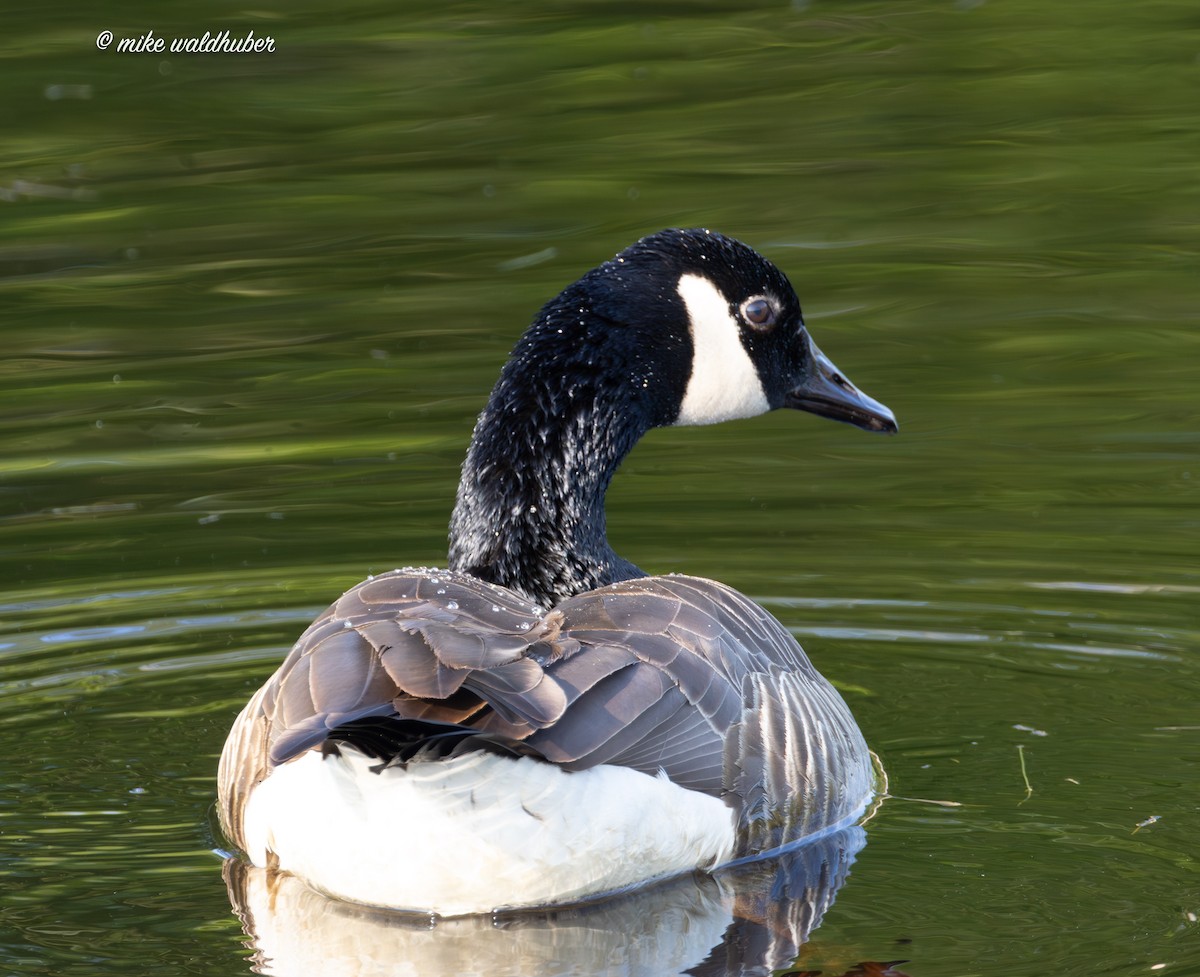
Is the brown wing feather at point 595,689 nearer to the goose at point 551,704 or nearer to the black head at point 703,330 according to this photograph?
the goose at point 551,704

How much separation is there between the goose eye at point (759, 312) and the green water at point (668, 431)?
4.17ft

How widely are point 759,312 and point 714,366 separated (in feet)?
0.90

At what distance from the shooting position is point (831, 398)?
8617mm

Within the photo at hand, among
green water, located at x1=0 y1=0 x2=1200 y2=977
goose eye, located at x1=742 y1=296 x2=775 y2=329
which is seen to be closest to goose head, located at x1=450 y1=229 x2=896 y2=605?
goose eye, located at x1=742 y1=296 x2=775 y2=329

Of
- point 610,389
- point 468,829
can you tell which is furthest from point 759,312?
point 468,829

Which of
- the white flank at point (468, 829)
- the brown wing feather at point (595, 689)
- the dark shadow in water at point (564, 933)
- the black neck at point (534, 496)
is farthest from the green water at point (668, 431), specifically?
the black neck at point (534, 496)

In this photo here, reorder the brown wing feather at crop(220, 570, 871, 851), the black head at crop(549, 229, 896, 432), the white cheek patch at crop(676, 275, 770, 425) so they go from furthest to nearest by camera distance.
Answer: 1. the white cheek patch at crop(676, 275, 770, 425)
2. the black head at crop(549, 229, 896, 432)
3. the brown wing feather at crop(220, 570, 871, 851)

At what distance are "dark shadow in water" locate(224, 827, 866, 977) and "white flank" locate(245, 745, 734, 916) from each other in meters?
0.08

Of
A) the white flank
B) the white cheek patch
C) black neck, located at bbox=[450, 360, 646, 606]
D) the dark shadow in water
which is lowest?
the dark shadow in water

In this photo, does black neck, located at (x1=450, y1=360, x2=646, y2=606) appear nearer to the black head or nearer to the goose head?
the goose head

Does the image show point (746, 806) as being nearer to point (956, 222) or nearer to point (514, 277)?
point (514, 277)

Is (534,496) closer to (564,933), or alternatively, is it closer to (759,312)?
(759,312)

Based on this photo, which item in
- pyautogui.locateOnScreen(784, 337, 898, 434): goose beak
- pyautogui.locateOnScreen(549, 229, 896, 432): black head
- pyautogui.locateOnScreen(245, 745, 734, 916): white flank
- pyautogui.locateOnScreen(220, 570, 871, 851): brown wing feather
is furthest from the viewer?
pyautogui.locateOnScreen(784, 337, 898, 434): goose beak

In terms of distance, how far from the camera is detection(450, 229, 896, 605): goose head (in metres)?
7.61
